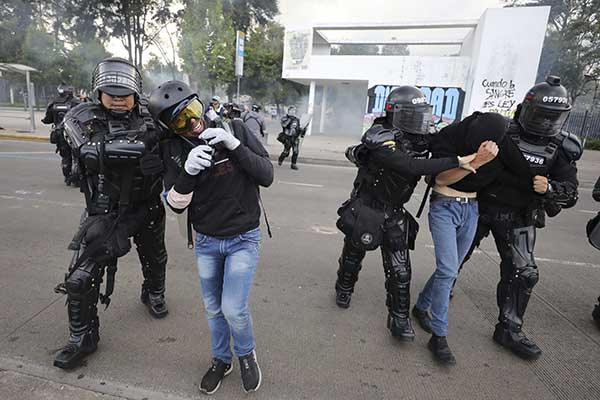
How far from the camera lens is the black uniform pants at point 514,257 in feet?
8.59

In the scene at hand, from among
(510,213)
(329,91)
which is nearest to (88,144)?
(510,213)

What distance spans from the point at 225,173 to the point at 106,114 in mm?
1050

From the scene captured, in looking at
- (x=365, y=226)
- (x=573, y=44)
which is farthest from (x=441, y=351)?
(x=573, y=44)

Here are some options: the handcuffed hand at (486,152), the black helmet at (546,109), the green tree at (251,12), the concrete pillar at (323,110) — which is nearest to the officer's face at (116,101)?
the handcuffed hand at (486,152)

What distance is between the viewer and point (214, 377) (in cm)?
214

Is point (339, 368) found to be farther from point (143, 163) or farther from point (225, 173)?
point (143, 163)

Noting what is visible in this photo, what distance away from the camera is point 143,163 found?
6.95 feet

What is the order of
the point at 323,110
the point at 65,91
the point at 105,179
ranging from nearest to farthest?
the point at 105,179 < the point at 65,91 < the point at 323,110

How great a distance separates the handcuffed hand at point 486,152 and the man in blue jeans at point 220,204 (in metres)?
1.22

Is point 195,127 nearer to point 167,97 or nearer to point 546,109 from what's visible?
point 167,97

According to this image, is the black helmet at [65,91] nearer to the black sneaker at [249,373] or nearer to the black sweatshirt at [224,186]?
the black sweatshirt at [224,186]

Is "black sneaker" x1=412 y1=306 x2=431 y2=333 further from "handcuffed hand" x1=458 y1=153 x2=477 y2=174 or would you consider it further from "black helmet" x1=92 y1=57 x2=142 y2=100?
"black helmet" x1=92 y1=57 x2=142 y2=100

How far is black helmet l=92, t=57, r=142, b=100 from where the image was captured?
2330mm

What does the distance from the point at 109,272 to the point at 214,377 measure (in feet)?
3.26
